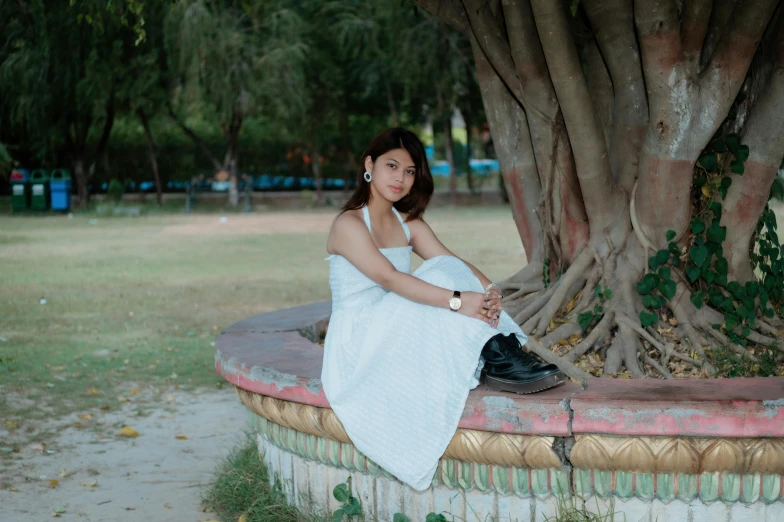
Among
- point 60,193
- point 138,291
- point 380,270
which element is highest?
point 380,270

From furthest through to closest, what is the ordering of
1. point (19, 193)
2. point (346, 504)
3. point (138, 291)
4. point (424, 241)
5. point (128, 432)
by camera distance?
point (19, 193), point (138, 291), point (128, 432), point (424, 241), point (346, 504)

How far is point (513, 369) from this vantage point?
350 centimetres

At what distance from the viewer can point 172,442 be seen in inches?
219

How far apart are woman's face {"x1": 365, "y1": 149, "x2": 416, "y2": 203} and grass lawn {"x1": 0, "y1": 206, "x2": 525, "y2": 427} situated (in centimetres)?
319

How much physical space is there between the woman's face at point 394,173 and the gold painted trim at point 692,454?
1262 millimetres

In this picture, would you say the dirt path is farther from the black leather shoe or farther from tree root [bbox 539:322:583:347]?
tree root [bbox 539:322:583:347]

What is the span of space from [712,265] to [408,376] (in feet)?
6.42

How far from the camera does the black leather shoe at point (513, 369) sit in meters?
3.46

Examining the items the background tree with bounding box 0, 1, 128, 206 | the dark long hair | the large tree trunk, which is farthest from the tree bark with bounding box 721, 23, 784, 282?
the background tree with bounding box 0, 1, 128, 206

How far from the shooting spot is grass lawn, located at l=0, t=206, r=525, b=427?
707cm

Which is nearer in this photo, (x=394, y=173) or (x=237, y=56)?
(x=394, y=173)

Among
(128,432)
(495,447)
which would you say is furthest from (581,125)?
(128,432)

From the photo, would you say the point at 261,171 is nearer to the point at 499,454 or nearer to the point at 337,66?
the point at 337,66

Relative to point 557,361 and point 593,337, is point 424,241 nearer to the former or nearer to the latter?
point 557,361
